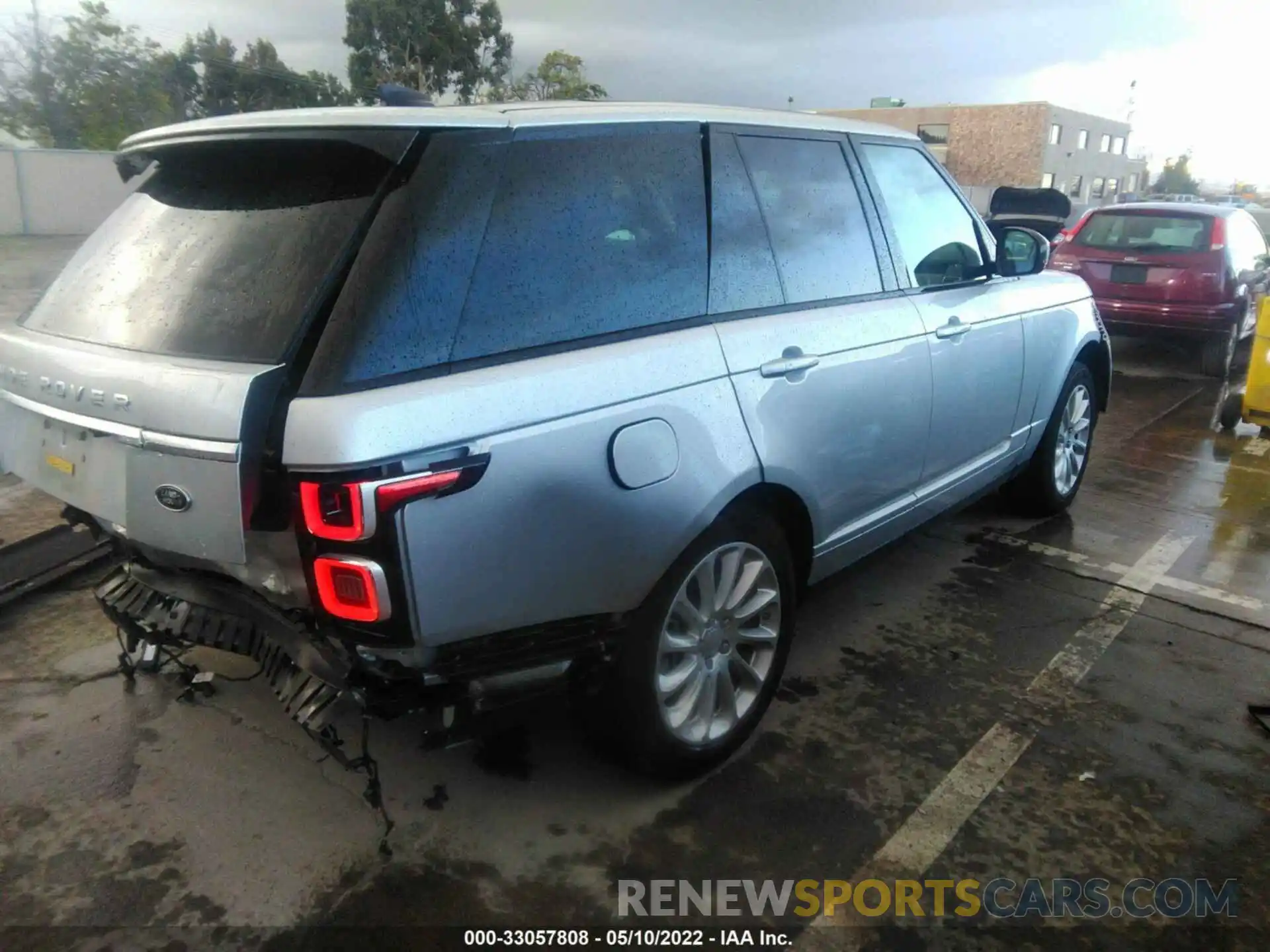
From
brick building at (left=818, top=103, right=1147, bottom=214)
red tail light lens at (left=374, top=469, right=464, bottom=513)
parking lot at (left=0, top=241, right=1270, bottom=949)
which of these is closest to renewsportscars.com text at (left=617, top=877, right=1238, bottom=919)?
parking lot at (left=0, top=241, right=1270, bottom=949)

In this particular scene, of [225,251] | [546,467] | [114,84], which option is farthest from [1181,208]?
[114,84]

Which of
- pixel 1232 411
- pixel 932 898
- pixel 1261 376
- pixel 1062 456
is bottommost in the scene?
pixel 932 898

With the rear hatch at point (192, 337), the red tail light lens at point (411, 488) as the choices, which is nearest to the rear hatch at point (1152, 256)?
the rear hatch at point (192, 337)

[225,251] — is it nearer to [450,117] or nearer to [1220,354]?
[450,117]

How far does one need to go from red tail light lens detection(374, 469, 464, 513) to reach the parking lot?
0.77 meters

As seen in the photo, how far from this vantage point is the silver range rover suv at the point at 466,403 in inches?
74.7

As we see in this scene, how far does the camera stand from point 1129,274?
353 inches

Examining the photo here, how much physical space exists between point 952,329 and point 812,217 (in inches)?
32.7

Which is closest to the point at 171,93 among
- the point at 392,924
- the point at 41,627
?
the point at 41,627

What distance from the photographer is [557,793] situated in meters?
2.67

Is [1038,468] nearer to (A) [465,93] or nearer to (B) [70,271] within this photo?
(B) [70,271]

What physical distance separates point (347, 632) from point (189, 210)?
120 cm

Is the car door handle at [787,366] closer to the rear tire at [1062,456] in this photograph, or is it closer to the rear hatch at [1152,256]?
the rear tire at [1062,456]

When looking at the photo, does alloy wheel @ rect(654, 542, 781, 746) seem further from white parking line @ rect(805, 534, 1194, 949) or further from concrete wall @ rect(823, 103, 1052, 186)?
concrete wall @ rect(823, 103, 1052, 186)
